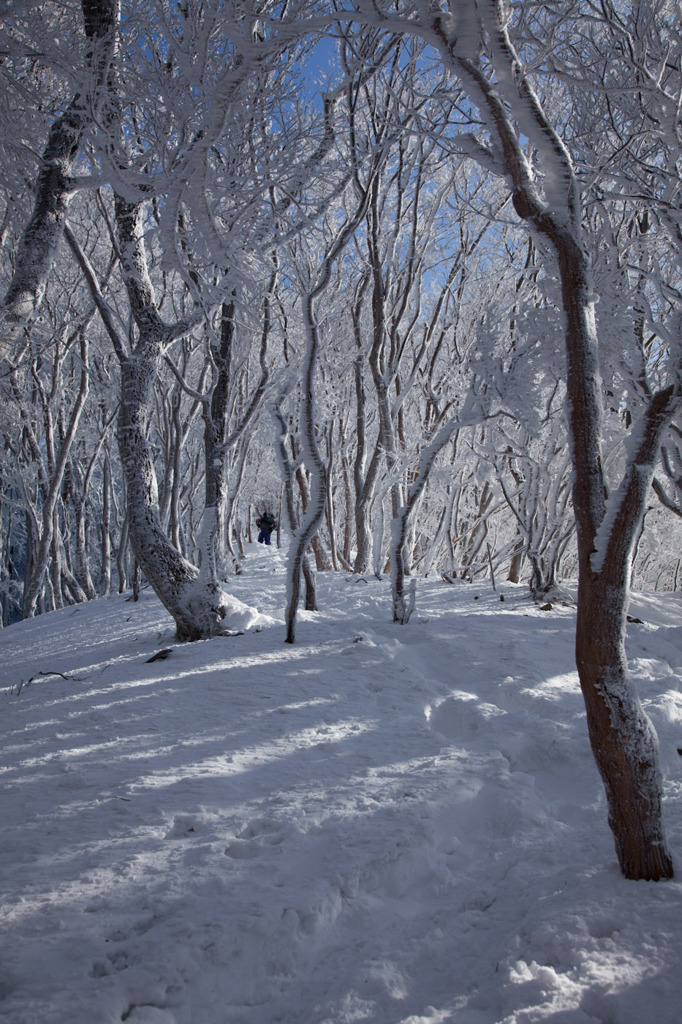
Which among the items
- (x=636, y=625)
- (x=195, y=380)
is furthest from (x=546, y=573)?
(x=195, y=380)

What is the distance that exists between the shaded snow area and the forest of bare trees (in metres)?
0.47

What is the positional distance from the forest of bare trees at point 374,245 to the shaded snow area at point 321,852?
0.47 meters

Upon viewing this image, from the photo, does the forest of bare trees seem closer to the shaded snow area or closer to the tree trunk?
the tree trunk

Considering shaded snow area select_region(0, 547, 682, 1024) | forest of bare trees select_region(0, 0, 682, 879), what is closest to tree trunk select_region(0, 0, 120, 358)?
forest of bare trees select_region(0, 0, 682, 879)

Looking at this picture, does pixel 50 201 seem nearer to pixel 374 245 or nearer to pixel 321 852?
pixel 321 852

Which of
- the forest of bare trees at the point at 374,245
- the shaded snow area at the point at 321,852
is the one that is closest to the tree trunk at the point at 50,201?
the forest of bare trees at the point at 374,245

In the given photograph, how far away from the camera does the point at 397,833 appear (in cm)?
216

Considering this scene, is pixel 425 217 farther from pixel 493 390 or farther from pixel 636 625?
pixel 636 625

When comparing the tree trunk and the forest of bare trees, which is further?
the tree trunk

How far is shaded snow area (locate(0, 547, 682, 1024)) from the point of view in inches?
56.9

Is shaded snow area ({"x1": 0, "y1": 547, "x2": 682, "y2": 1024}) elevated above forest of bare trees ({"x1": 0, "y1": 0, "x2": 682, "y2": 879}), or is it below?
below

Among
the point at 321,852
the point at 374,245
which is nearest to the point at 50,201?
the point at 321,852

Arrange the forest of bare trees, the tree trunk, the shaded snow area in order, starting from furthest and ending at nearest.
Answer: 1. the tree trunk
2. the forest of bare trees
3. the shaded snow area

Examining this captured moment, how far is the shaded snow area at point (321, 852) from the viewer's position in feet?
4.74
